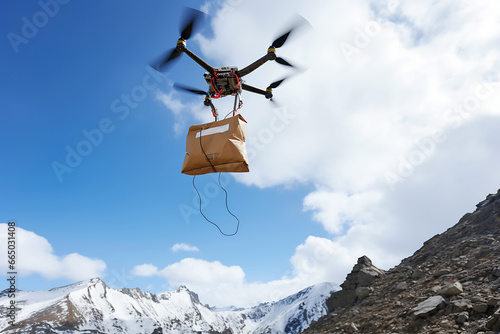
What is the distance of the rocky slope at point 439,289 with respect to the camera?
1027 centimetres

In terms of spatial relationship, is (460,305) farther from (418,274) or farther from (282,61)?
(282,61)

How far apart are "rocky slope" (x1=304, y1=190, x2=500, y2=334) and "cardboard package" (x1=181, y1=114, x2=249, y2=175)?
898 centimetres

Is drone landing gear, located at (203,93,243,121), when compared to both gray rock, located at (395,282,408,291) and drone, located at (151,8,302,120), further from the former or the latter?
gray rock, located at (395,282,408,291)

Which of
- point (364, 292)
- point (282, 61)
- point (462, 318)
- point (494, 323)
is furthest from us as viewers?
point (364, 292)

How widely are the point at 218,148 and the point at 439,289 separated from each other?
47.5ft

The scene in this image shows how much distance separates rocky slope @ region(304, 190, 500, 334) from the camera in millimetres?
10266

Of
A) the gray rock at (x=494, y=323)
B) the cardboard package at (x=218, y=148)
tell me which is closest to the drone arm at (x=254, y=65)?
the cardboard package at (x=218, y=148)

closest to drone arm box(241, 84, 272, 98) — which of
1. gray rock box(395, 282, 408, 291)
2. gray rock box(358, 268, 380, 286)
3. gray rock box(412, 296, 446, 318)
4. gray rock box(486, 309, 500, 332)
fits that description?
gray rock box(486, 309, 500, 332)

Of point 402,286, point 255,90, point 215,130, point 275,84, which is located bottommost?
point 402,286

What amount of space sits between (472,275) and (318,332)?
1065 cm

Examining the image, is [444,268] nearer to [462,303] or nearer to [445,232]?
[462,303]

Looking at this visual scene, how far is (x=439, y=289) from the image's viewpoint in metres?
14.4

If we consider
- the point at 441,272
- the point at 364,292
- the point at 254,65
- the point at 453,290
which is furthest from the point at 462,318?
the point at 364,292


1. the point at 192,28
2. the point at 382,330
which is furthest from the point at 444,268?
the point at 192,28
